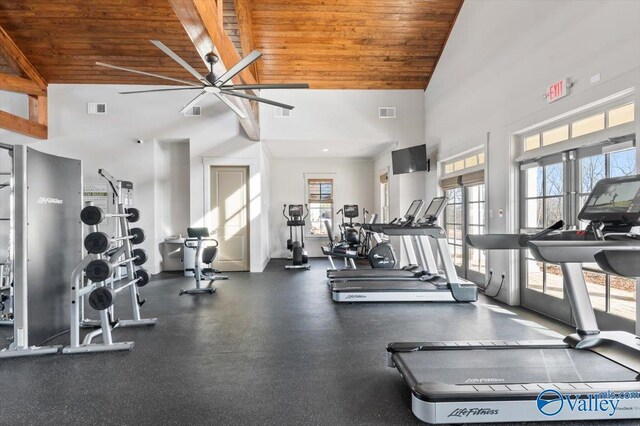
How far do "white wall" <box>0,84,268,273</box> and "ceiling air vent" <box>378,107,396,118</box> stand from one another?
108 inches

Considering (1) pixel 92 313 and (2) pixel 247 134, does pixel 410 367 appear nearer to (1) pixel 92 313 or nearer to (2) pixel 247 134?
(1) pixel 92 313

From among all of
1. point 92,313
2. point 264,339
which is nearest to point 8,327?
point 92,313

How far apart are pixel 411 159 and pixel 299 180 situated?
3499 mm

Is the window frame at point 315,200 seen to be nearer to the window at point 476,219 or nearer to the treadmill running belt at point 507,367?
the window at point 476,219

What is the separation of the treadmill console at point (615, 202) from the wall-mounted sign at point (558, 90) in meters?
1.84

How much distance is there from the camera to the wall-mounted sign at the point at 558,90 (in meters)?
3.52

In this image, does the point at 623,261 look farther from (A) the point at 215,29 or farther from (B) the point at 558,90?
(A) the point at 215,29

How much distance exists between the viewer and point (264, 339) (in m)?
3.40

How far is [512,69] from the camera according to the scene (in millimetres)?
4434

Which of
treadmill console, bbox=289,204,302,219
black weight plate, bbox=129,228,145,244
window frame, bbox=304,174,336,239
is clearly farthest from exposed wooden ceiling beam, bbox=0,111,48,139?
window frame, bbox=304,174,336,239

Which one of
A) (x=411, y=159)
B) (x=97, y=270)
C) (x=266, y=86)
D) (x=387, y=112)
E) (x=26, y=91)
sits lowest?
(x=97, y=270)

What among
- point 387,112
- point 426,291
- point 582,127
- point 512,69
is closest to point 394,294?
point 426,291

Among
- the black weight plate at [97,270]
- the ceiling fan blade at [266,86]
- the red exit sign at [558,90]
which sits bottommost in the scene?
the black weight plate at [97,270]

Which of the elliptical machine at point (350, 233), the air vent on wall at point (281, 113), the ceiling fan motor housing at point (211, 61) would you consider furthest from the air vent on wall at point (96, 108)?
the elliptical machine at point (350, 233)
